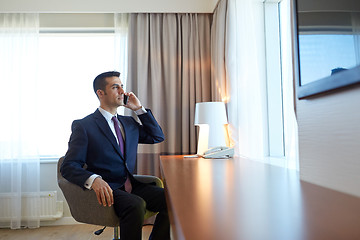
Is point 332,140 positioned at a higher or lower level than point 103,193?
higher

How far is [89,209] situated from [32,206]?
1.96 meters

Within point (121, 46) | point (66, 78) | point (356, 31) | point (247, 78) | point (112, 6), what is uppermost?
point (112, 6)

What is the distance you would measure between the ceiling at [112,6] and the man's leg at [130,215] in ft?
7.80

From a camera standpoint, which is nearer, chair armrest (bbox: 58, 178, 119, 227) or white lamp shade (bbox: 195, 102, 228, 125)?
chair armrest (bbox: 58, 178, 119, 227)

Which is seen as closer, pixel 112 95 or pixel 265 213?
pixel 265 213

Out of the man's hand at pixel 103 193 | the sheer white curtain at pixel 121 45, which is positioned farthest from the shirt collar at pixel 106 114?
the sheer white curtain at pixel 121 45

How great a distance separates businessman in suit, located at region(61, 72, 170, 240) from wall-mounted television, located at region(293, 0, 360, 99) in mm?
1219

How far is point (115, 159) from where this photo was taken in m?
2.16

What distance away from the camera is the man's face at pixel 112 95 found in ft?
→ 7.77

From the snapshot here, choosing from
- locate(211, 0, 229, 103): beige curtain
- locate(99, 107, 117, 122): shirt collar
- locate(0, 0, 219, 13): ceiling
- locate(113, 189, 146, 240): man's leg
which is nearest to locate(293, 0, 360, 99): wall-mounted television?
locate(113, 189, 146, 240): man's leg

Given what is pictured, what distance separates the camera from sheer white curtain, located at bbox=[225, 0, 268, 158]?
248 cm

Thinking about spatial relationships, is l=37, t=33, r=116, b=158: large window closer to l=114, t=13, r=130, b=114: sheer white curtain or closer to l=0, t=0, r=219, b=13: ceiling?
l=114, t=13, r=130, b=114: sheer white curtain

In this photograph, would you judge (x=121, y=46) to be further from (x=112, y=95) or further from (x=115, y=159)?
(x=115, y=159)

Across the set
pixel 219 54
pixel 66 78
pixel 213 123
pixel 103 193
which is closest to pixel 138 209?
pixel 103 193
